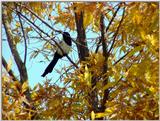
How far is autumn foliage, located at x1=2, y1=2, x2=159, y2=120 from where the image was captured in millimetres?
1259

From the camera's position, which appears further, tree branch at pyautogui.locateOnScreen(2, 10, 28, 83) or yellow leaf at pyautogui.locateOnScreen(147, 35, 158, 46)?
tree branch at pyautogui.locateOnScreen(2, 10, 28, 83)

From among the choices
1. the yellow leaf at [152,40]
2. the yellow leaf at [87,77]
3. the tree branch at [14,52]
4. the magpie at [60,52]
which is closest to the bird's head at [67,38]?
the magpie at [60,52]

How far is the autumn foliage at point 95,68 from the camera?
1259 millimetres

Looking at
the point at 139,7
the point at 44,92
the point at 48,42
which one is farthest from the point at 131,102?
the point at 48,42

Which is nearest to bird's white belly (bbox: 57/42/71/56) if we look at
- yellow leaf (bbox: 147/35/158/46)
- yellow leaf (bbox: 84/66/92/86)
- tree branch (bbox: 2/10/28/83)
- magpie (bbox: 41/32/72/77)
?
magpie (bbox: 41/32/72/77)

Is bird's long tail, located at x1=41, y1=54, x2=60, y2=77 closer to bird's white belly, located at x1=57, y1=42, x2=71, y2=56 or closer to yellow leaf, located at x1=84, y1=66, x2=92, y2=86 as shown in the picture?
bird's white belly, located at x1=57, y1=42, x2=71, y2=56

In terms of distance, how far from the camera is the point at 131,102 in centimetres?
128

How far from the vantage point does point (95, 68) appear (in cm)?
153

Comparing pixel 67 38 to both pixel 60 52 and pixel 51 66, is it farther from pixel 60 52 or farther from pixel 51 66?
pixel 51 66

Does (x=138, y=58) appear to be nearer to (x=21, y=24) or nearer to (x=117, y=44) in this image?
(x=117, y=44)

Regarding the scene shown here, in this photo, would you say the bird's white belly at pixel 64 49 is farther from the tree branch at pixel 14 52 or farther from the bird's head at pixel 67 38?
the tree branch at pixel 14 52

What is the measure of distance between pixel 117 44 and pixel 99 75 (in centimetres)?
19

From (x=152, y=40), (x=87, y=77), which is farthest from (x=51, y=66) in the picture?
(x=152, y=40)

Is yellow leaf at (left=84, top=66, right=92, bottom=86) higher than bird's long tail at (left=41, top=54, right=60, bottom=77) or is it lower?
lower
